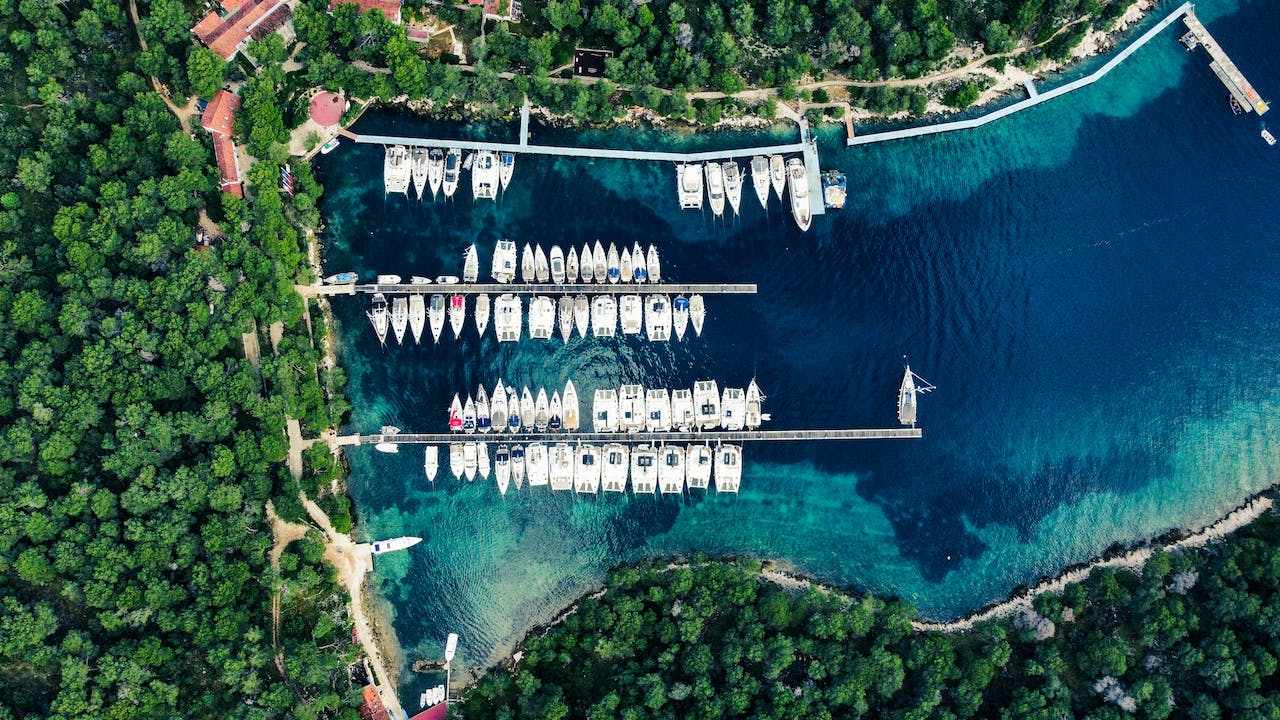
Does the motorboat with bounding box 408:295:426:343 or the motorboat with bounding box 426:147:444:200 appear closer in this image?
the motorboat with bounding box 408:295:426:343

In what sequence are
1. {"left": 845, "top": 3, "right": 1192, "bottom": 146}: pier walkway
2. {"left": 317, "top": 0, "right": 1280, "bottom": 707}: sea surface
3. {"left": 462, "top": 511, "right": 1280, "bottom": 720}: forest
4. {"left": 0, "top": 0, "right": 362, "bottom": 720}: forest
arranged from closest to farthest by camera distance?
{"left": 0, "top": 0, "right": 362, "bottom": 720}: forest, {"left": 462, "top": 511, "right": 1280, "bottom": 720}: forest, {"left": 317, "top": 0, "right": 1280, "bottom": 707}: sea surface, {"left": 845, "top": 3, "right": 1192, "bottom": 146}: pier walkway

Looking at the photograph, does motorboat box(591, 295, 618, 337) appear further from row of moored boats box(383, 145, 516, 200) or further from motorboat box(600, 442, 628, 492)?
row of moored boats box(383, 145, 516, 200)

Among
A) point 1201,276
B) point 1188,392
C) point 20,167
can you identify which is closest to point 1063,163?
point 1201,276

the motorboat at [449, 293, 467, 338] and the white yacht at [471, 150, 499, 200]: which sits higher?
the white yacht at [471, 150, 499, 200]

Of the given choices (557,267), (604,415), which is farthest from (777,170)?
(604,415)

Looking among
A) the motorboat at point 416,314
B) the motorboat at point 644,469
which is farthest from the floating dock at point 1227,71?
the motorboat at point 416,314

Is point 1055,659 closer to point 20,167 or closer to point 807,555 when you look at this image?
point 807,555

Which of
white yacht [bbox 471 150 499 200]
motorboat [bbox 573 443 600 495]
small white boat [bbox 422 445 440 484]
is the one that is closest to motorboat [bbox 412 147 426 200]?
white yacht [bbox 471 150 499 200]
